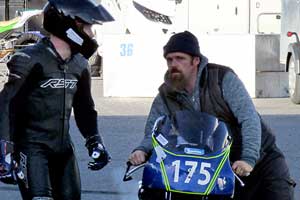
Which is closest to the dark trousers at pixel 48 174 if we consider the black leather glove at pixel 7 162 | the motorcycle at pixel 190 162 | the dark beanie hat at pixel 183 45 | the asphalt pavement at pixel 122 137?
the black leather glove at pixel 7 162

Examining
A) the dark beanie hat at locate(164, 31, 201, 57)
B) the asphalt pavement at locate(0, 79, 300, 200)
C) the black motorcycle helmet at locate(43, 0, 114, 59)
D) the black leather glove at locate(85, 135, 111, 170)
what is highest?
the black motorcycle helmet at locate(43, 0, 114, 59)

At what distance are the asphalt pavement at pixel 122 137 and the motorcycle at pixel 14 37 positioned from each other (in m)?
3.23

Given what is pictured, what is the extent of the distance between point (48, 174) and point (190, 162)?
1.10 m

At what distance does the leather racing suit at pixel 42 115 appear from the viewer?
4.80 meters

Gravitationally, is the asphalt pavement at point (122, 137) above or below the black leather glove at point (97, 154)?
below

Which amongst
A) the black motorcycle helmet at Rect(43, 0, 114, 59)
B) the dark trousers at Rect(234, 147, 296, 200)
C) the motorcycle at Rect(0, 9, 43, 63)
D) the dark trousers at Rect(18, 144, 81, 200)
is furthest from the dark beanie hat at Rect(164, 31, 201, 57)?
the motorcycle at Rect(0, 9, 43, 63)

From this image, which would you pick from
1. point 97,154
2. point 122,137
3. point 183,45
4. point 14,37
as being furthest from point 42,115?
point 14,37

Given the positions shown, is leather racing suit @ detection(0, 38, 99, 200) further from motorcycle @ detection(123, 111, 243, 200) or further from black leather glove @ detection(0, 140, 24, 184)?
motorcycle @ detection(123, 111, 243, 200)

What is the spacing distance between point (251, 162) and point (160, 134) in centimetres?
50

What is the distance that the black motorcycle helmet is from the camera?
16.0 feet

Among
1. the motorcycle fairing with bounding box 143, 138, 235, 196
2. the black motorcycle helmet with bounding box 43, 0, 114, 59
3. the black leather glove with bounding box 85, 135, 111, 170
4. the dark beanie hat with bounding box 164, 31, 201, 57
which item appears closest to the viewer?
the motorcycle fairing with bounding box 143, 138, 235, 196

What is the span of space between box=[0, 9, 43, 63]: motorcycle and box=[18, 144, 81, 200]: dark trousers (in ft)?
49.7

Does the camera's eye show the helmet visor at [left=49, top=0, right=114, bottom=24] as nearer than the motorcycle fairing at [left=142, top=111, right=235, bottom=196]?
No

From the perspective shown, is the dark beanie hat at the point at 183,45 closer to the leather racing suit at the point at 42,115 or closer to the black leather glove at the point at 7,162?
the leather racing suit at the point at 42,115
